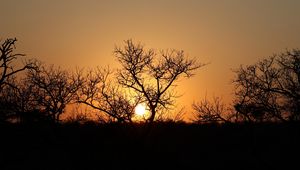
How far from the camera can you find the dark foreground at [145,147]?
3095 centimetres

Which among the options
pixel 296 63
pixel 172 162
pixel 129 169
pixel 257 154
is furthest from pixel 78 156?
pixel 296 63

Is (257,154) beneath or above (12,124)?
beneath

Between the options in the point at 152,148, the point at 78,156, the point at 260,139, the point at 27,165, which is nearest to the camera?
the point at 27,165

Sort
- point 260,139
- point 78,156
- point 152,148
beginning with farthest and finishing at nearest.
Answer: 1. point 260,139
2. point 152,148
3. point 78,156

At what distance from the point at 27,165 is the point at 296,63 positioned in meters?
19.9

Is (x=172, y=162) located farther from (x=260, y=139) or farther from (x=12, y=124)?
(x=12, y=124)

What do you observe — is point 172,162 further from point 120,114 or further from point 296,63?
point 296,63

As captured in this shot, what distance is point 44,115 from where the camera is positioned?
3272cm

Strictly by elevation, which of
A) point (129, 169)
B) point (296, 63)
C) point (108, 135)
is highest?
point (296, 63)

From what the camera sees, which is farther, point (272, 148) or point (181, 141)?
point (181, 141)

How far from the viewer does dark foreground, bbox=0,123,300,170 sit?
3095 centimetres

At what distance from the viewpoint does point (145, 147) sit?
3366 centimetres

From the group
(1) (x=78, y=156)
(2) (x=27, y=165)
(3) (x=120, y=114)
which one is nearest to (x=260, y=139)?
(3) (x=120, y=114)

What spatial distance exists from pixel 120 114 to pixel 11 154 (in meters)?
7.59
